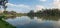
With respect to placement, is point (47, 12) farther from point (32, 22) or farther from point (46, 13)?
point (32, 22)

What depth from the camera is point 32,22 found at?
2412 mm

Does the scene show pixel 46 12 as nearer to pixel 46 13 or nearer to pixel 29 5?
pixel 46 13

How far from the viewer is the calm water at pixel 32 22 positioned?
240cm

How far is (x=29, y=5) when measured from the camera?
7.95 ft

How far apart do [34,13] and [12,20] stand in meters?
0.37

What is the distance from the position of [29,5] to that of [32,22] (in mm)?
273

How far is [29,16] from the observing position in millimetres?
2420

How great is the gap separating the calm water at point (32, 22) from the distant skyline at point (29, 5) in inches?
5.6

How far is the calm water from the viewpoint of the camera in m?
2.40

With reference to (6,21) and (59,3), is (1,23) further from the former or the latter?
(59,3)

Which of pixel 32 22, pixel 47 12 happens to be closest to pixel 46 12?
pixel 47 12

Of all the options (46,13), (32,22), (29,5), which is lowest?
(32,22)

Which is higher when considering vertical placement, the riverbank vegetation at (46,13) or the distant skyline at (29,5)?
the distant skyline at (29,5)

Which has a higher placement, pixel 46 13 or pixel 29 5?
pixel 29 5
